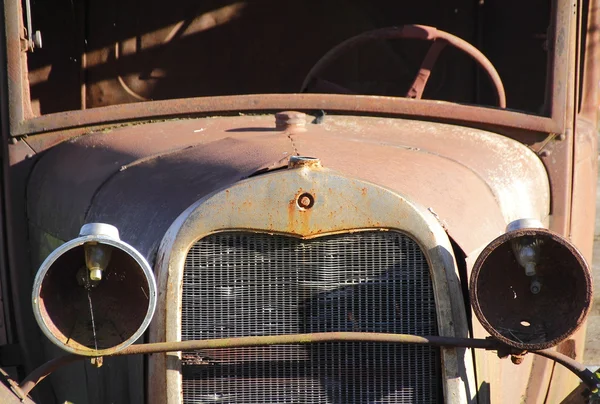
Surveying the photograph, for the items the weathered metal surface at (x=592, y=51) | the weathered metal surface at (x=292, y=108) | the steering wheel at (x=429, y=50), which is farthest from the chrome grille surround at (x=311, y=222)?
the weathered metal surface at (x=592, y=51)

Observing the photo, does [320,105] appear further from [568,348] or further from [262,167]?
[568,348]

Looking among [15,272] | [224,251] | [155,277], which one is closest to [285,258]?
[224,251]

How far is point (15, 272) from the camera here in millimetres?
3586

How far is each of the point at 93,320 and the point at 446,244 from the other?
0.86m

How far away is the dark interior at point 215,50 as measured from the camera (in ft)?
15.0

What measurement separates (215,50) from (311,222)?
2302 mm

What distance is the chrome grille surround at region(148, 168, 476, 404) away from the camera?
2.46 m

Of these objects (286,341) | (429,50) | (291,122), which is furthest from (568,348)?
(286,341)

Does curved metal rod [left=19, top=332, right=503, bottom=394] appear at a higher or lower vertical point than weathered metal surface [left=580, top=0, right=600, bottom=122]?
lower

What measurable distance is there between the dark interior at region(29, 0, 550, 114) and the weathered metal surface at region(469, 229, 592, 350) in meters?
2.17

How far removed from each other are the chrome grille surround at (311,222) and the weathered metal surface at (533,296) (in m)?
0.10

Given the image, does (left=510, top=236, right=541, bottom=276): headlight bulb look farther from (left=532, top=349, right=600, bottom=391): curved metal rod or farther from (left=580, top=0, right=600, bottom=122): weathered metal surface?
(left=580, top=0, right=600, bottom=122): weathered metal surface

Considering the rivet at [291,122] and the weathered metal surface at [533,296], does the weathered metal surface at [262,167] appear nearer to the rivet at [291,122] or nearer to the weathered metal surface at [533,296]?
the rivet at [291,122]

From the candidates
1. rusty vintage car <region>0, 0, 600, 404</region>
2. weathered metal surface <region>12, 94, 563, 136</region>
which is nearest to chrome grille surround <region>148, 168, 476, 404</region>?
rusty vintage car <region>0, 0, 600, 404</region>
